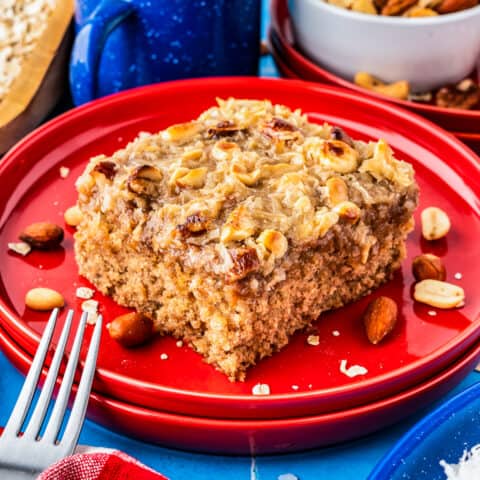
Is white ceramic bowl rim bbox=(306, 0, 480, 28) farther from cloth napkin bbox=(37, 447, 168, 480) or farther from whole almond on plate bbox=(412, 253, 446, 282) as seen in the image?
cloth napkin bbox=(37, 447, 168, 480)

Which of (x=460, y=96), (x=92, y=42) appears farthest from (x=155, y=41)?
(x=460, y=96)

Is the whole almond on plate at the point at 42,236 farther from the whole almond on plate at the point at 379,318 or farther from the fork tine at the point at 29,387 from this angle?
the whole almond on plate at the point at 379,318

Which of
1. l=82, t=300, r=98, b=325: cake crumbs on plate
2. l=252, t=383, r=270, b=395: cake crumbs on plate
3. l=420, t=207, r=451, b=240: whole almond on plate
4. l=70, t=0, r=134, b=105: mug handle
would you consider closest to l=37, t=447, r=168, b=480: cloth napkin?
l=252, t=383, r=270, b=395: cake crumbs on plate

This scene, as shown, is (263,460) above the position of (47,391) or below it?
below

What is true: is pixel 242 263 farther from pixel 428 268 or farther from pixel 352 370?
pixel 428 268

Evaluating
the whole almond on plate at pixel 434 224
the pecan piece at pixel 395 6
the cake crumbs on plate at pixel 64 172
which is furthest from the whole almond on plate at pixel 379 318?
the pecan piece at pixel 395 6

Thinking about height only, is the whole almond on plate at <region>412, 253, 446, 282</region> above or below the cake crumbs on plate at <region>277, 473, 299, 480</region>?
above

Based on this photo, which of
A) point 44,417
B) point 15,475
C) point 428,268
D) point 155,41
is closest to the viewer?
point 15,475
